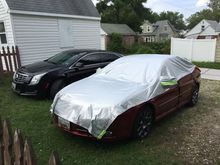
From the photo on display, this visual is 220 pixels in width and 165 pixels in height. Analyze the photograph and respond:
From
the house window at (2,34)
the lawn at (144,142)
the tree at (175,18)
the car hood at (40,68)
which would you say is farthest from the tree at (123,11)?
the tree at (175,18)

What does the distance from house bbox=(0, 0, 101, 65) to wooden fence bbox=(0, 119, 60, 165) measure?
8496 millimetres

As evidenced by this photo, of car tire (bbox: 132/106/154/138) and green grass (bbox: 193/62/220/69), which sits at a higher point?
car tire (bbox: 132/106/154/138)

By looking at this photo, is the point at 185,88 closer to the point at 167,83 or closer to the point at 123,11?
the point at 167,83

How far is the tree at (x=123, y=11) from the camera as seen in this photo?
132 feet

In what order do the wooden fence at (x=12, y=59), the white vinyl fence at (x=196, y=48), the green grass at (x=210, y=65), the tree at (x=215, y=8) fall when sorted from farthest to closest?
the tree at (x=215, y=8) < the white vinyl fence at (x=196, y=48) < the green grass at (x=210, y=65) < the wooden fence at (x=12, y=59)

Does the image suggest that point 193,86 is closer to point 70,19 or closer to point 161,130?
point 161,130

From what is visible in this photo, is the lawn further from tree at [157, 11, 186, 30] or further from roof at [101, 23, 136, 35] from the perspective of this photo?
tree at [157, 11, 186, 30]

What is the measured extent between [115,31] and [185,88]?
29636mm

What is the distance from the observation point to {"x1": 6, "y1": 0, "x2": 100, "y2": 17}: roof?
9.74 meters

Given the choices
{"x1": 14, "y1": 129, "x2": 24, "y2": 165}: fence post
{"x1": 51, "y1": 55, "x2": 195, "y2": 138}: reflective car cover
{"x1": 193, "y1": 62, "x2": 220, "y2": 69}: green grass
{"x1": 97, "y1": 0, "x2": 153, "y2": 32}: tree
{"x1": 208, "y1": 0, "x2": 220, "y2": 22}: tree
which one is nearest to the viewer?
{"x1": 14, "y1": 129, "x2": 24, "y2": 165}: fence post

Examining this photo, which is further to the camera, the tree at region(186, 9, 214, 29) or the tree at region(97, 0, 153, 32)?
the tree at region(186, 9, 214, 29)

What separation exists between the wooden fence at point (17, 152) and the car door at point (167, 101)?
2.60 metres

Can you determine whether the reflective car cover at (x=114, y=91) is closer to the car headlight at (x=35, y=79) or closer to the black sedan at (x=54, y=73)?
the black sedan at (x=54, y=73)

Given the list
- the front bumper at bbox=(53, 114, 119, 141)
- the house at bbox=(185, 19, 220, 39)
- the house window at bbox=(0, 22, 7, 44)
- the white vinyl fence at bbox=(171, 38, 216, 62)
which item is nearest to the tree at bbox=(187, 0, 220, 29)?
the house at bbox=(185, 19, 220, 39)
